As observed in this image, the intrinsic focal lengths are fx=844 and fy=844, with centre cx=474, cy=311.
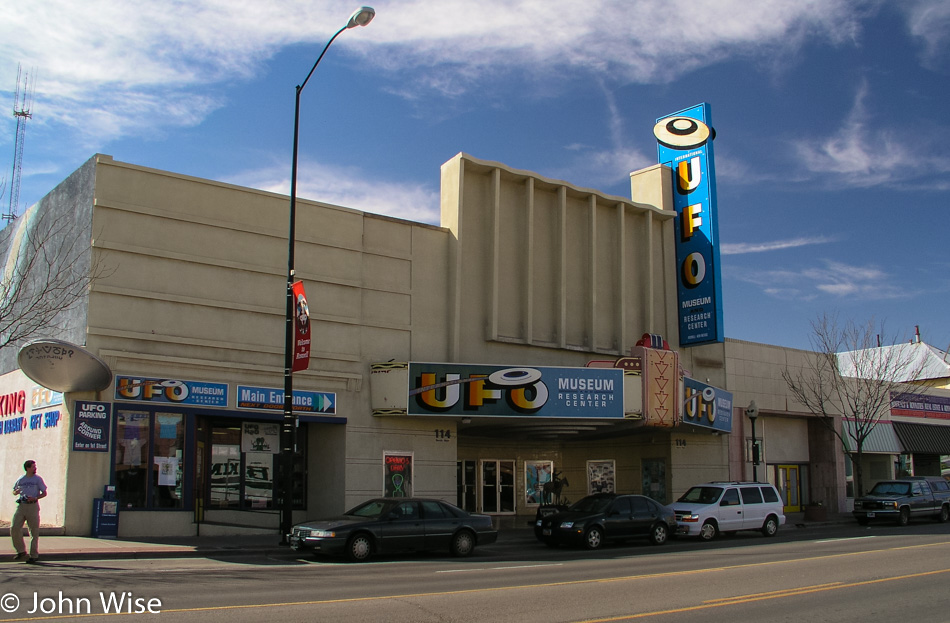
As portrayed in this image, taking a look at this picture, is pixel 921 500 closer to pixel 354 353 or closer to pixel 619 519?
pixel 619 519

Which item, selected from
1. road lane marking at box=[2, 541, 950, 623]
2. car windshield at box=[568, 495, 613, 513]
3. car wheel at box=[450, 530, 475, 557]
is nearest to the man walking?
road lane marking at box=[2, 541, 950, 623]

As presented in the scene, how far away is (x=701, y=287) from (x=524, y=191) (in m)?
7.87

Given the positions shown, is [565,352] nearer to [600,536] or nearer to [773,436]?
[600,536]

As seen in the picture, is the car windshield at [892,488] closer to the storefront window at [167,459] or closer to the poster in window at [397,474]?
the poster in window at [397,474]

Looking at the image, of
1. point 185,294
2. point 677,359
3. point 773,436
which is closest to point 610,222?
point 677,359

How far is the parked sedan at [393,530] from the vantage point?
16.7 m

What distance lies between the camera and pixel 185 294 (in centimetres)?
2130

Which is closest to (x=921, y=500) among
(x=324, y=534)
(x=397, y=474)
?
(x=397, y=474)

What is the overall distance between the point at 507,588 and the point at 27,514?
27.8ft

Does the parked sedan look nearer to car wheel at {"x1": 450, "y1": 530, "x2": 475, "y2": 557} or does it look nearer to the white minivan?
car wheel at {"x1": 450, "y1": 530, "x2": 475, "y2": 557}

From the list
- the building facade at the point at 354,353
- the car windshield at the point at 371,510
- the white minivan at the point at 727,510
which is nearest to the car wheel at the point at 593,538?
the white minivan at the point at 727,510

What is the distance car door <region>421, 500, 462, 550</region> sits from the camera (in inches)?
707

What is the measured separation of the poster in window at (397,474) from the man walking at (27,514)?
33.7 ft

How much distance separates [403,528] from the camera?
17.6m
